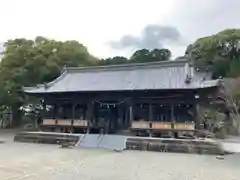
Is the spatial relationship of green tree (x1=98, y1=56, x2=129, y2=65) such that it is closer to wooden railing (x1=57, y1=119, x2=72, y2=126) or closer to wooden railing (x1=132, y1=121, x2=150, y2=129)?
wooden railing (x1=57, y1=119, x2=72, y2=126)

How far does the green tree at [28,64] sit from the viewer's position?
30.9m

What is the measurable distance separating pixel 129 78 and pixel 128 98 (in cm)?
198

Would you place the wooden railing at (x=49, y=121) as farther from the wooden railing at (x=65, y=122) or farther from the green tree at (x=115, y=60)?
the green tree at (x=115, y=60)

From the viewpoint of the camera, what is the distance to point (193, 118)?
833 inches

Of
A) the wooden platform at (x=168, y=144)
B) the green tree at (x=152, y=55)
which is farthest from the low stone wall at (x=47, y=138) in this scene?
the green tree at (x=152, y=55)

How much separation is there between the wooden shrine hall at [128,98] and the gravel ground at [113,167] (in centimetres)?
493

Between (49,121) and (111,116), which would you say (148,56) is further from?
(49,121)

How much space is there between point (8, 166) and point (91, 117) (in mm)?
11269

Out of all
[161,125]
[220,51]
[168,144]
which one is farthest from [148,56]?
[168,144]

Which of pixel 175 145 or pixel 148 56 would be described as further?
pixel 148 56

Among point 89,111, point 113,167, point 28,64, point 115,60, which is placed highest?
point 115,60

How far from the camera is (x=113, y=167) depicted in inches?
505

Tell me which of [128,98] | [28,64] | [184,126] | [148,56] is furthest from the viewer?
[148,56]

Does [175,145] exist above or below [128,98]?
below
